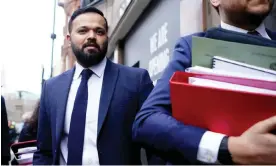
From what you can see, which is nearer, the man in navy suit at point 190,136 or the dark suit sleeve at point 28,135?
the man in navy suit at point 190,136

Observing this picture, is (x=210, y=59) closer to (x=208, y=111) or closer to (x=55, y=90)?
(x=208, y=111)

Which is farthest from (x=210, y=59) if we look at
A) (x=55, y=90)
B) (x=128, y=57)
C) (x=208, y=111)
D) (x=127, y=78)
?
(x=128, y=57)

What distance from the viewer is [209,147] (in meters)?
0.84

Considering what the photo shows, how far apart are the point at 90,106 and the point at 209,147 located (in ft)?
3.59

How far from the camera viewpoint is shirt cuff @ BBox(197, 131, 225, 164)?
83 centimetres

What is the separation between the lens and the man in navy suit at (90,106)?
69.9 inches

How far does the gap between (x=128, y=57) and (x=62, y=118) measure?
4.85 meters

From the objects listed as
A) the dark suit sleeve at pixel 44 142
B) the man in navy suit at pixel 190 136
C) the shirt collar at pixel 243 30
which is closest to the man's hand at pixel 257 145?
the man in navy suit at pixel 190 136

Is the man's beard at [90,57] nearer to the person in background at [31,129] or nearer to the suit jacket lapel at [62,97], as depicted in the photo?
the suit jacket lapel at [62,97]

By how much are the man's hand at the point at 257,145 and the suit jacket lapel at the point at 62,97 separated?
1.18 meters

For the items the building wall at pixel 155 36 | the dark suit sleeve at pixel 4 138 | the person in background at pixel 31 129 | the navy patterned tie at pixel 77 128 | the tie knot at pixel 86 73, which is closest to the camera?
the navy patterned tie at pixel 77 128

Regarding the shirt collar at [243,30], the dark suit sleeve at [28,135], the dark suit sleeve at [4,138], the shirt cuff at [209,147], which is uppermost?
the shirt collar at [243,30]

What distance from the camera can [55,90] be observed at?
2.00 metres

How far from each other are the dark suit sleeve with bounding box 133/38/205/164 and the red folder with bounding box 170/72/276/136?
32mm
